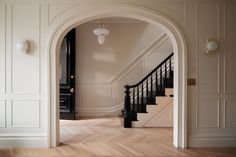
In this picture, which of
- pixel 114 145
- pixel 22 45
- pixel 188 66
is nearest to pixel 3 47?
pixel 22 45

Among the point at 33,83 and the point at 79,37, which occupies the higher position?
the point at 79,37

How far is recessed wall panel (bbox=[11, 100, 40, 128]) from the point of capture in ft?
14.9

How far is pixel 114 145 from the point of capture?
4766 mm

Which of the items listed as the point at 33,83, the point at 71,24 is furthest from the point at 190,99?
the point at 33,83

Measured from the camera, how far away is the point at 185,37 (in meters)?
4.55

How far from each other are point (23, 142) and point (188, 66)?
10.1ft

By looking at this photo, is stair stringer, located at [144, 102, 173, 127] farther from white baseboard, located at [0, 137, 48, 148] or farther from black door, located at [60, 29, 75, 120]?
white baseboard, located at [0, 137, 48, 148]

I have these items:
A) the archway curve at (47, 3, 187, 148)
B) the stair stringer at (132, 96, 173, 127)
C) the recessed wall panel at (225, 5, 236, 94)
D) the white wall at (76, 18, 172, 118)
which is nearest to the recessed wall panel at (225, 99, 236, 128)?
the recessed wall panel at (225, 5, 236, 94)

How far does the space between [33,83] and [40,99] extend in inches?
11.6

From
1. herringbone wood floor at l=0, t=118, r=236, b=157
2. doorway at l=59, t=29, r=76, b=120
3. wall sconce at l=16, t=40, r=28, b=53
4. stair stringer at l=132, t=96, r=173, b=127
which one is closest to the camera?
herringbone wood floor at l=0, t=118, r=236, b=157

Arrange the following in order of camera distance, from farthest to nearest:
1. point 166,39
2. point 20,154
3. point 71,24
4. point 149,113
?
point 166,39, point 149,113, point 71,24, point 20,154

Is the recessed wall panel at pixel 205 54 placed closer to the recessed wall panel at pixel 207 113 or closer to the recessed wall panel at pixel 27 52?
the recessed wall panel at pixel 207 113

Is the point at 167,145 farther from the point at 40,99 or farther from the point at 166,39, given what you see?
the point at 166,39

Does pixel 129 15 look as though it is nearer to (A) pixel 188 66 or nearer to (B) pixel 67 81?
(A) pixel 188 66
